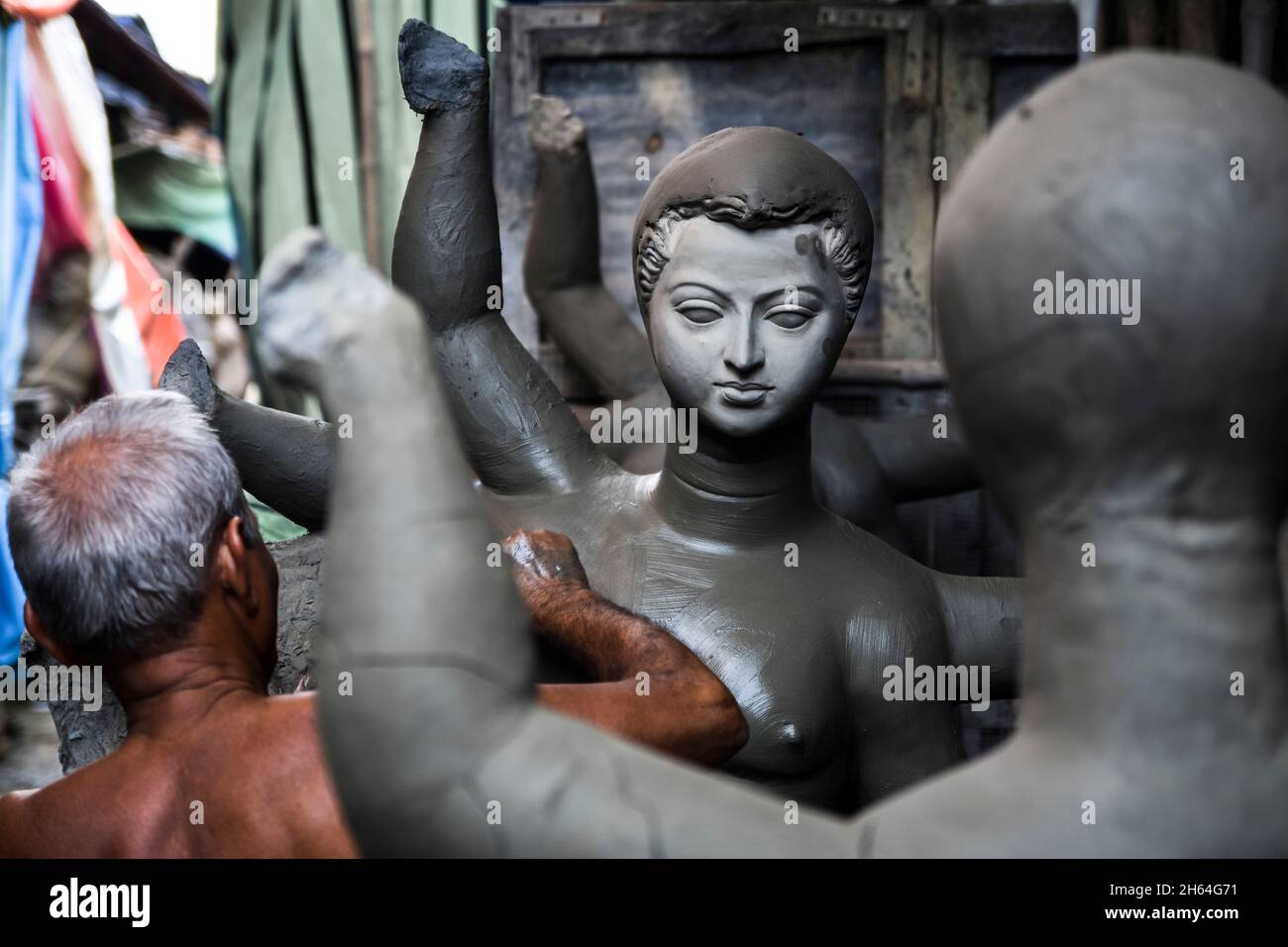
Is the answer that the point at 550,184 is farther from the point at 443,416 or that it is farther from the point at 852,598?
the point at 443,416

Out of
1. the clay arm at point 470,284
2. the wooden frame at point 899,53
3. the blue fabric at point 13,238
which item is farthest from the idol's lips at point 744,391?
the blue fabric at point 13,238

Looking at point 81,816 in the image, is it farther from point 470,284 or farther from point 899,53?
point 899,53

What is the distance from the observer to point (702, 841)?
1083mm

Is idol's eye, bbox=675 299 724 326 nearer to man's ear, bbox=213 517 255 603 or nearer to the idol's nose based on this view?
the idol's nose

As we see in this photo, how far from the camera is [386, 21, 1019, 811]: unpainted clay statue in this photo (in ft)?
7.09

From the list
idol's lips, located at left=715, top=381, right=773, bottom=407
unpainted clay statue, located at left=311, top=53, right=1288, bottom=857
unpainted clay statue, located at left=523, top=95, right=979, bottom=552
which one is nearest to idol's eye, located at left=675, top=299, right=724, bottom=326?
idol's lips, located at left=715, top=381, right=773, bottom=407

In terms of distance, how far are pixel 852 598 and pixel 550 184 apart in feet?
6.03

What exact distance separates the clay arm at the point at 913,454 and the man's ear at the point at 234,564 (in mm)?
2204

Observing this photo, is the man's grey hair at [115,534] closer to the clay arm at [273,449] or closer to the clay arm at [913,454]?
the clay arm at [273,449]

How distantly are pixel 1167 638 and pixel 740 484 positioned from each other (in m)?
1.25

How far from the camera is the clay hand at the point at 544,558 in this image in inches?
84.7

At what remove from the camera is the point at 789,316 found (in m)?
2.15
